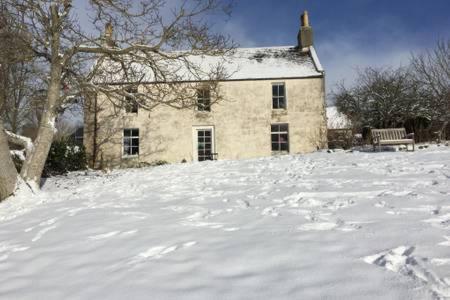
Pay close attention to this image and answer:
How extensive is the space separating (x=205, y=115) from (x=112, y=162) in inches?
217

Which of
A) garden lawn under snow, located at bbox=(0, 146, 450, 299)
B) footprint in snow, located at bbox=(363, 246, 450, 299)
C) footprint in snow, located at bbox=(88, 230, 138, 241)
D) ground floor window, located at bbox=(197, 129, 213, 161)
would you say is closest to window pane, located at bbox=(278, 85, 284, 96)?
ground floor window, located at bbox=(197, 129, 213, 161)

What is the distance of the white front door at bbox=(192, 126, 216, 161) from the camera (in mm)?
20578

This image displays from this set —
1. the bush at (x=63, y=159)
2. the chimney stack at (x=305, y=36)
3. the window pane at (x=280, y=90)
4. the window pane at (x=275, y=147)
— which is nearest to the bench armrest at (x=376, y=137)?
the window pane at (x=275, y=147)

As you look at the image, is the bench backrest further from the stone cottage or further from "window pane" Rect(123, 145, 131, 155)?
"window pane" Rect(123, 145, 131, 155)

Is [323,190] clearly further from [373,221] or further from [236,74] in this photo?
[236,74]

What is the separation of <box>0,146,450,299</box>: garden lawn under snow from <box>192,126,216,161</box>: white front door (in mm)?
12915

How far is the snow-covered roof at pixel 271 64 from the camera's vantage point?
20656 millimetres

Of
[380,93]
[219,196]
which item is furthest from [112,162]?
[380,93]

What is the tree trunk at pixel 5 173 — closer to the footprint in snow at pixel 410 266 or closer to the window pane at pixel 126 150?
the footprint in snow at pixel 410 266

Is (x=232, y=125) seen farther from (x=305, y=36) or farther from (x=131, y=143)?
(x=305, y=36)

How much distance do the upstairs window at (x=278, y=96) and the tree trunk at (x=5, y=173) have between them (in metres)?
14.1

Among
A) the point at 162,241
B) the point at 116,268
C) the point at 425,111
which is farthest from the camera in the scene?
the point at 425,111

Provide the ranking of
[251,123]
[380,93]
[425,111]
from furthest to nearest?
1. [380,93]
2. [425,111]
3. [251,123]

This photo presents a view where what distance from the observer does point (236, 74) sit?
68.6ft
